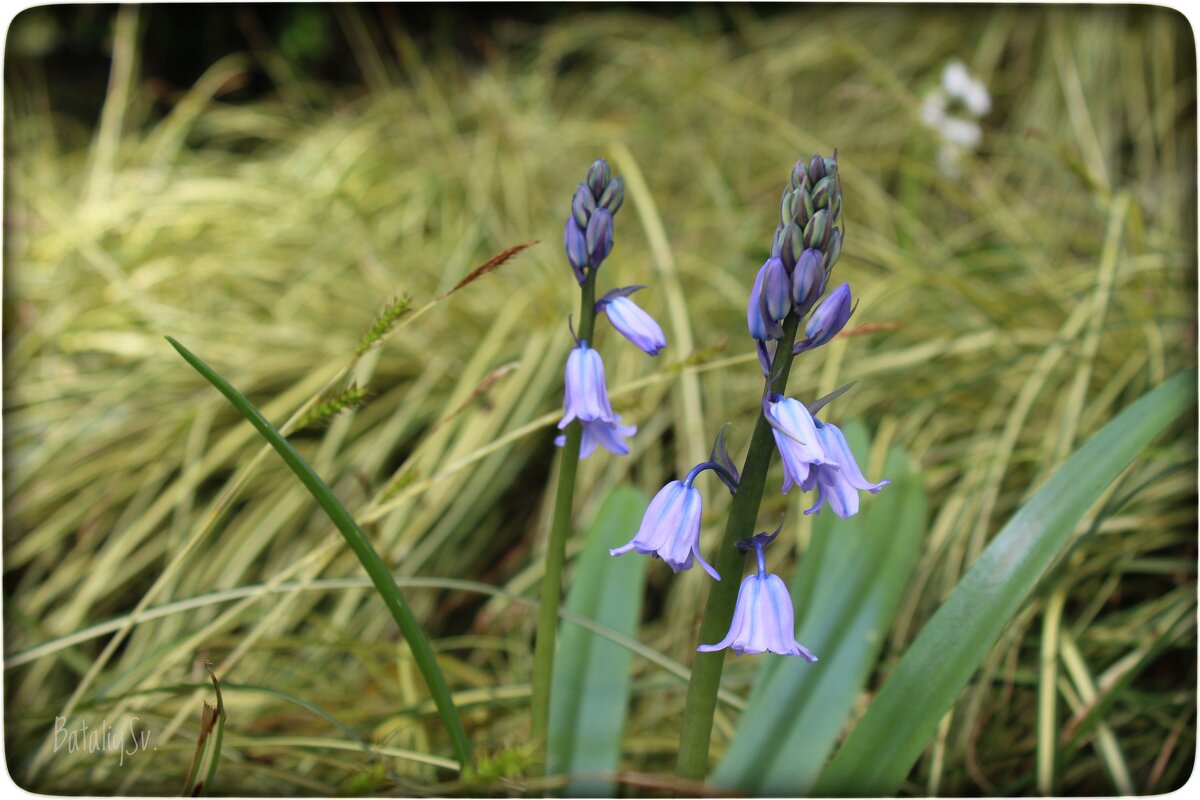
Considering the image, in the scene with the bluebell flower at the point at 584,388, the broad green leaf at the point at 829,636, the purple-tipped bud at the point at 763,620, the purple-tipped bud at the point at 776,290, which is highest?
the purple-tipped bud at the point at 776,290

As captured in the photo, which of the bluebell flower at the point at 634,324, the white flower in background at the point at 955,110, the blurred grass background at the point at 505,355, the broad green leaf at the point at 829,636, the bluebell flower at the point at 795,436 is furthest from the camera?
the white flower in background at the point at 955,110

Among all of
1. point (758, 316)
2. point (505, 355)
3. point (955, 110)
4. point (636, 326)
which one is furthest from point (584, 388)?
point (955, 110)

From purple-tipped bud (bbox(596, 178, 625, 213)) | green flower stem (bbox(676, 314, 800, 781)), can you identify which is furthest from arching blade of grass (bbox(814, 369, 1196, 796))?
purple-tipped bud (bbox(596, 178, 625, 213))

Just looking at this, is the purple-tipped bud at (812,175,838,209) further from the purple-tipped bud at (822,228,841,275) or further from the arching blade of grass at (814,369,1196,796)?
the arching blade of grass at (814,369,1196,796)

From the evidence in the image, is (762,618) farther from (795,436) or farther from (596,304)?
(596,304)

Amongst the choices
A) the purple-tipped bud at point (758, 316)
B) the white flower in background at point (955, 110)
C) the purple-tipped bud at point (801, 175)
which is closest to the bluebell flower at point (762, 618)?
the purple-tipped bud at point (758, 316)

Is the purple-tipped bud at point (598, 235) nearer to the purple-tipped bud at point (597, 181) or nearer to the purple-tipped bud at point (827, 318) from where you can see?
the purple-tipped bud at point (597, 181)
